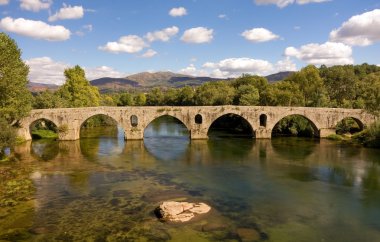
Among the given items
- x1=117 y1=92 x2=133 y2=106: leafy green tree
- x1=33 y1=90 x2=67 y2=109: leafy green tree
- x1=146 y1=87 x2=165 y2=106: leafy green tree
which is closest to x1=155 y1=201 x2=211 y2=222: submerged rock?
x1=33 y1=90 x2=67 y2=109: leafy green tree

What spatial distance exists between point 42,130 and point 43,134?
2.29m

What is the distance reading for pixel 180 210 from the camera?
22219 mm

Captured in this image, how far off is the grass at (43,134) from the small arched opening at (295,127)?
112 ft

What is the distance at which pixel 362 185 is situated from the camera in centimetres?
2900

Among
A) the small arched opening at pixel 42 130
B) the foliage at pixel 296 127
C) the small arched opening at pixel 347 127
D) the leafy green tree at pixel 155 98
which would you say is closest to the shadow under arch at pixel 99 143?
the small arched opening at pixel 42 130

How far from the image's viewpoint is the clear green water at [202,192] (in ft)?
65.2

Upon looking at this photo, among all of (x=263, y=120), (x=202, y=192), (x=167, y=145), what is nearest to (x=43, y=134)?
(x=167, y=145)

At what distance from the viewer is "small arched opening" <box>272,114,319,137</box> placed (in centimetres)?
5566

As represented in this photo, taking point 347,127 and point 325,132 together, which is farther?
point 347,127

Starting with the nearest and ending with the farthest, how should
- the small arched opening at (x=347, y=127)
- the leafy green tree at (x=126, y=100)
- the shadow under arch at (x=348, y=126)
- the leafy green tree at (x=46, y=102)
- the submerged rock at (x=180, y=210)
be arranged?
the submerged rock at (x=180, y=210) < the shadow under arch at (x=348, y=126) < the small arched opening at (x=347, y=127) < the leafy green tree at (x=46, y=102) < the leafy green tree at (x=126, y=100)

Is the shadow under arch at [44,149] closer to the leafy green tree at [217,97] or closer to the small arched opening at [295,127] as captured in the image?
the small arched opening at [295,127]

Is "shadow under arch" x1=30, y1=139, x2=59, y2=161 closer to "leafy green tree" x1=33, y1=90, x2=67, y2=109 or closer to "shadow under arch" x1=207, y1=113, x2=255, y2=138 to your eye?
"leafy green tree" x1=33, y1=90, x2=67, y2=109

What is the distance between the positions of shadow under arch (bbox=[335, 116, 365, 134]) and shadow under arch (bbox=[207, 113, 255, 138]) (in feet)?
43.4

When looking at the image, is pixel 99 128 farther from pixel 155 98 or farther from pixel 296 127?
pixel 155 98
